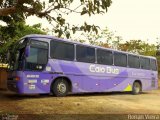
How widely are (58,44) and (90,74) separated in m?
2.81

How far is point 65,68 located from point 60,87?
3.16 ft

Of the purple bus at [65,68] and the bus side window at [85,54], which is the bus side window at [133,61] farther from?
the bus side window at [85,54]

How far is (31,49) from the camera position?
14.8 metres

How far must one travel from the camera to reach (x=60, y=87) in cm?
1592

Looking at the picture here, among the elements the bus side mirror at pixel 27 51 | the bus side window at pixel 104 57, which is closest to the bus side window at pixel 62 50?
the bus side mirror at pixel 27 51

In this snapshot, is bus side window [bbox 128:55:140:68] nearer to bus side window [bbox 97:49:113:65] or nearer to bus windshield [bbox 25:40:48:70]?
bus side window [bbox 97:49:113:65]

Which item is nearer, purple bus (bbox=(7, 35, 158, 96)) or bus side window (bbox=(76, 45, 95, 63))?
purple bus (bbox=(7, 35, 158, 96))

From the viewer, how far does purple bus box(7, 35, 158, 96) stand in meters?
14.6

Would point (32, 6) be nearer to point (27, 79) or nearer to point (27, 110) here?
point (27, 110)

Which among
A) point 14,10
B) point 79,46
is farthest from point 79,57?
point 14,10

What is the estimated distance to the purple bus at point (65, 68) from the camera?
14594mm

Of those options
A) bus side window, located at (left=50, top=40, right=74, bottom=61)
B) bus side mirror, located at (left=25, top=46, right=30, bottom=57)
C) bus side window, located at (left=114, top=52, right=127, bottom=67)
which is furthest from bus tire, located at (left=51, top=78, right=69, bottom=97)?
bus side window, located at (left=114, top=52, right=127, bottom=67)

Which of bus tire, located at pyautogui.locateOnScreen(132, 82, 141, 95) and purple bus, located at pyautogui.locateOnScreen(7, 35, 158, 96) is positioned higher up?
purple bus, located at pyautogui.locateOnScreen(7, 35, 158, 96)

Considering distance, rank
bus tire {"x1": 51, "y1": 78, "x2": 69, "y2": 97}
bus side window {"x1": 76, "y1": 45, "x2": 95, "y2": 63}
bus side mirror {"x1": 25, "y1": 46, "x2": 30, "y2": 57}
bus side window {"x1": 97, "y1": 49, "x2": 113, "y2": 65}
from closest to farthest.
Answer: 1. bus side mirror {"x1": 25, "y1": 46, "x2": 30, "y2": 57}
2. bus tire {"x1": 51, "y1": 78, "x2": 69, "y2": 97}
3. bus side window {"x1": 76, "y1": 45, "x2": 95, "y2": 63}
4. bus side window {"x1": 97, "y1": 49, "x2": 113, "y2": 65}
